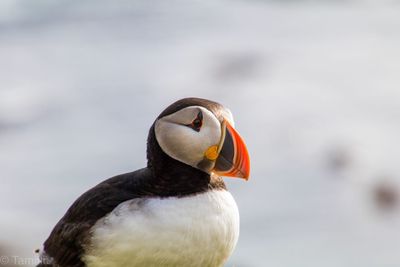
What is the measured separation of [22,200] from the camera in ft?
43.2

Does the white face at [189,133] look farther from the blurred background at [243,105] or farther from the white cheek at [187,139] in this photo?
the blurred background at [243,105]

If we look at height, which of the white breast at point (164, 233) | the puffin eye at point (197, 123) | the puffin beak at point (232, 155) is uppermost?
the puffin eye at point (197, 123)

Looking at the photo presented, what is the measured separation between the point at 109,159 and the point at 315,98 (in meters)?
3.60

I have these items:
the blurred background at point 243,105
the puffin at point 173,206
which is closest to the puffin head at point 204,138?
the puffin at point 173,206

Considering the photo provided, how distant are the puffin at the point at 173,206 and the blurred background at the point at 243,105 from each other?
3.28m

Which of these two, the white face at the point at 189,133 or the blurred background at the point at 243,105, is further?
the blurred background at the point at 243,105

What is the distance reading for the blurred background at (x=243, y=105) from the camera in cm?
1295

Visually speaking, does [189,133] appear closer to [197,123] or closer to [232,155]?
[197,123]

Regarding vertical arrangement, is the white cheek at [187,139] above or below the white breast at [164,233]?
above

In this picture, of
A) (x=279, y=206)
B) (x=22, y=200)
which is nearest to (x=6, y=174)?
(x=22, y=200)

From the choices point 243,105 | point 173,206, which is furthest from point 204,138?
point 243,105

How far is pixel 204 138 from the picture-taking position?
6484mm

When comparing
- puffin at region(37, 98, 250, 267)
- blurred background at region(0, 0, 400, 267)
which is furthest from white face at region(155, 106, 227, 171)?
blurred background at region(0, 0, 400, 267)

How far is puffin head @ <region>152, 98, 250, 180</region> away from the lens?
648 cm
